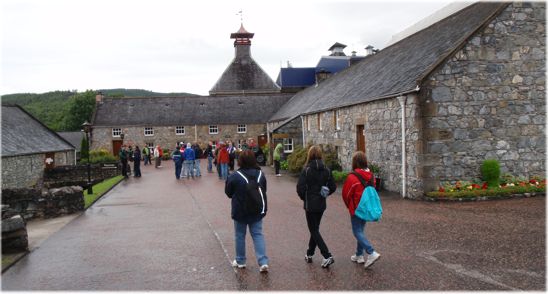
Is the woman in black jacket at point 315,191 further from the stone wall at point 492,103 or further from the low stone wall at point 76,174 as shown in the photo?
the low stone wall at point 76,174

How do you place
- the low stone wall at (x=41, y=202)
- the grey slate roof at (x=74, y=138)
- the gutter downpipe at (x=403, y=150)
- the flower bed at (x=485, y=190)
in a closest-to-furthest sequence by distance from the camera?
1. the low stone wall at (x=41, y=202)
2. the flower bed at (x=485, y=190)
3. the gutter downpipe at (x=403, y=150)
4. the grey slate roof at (x=74, y=138)

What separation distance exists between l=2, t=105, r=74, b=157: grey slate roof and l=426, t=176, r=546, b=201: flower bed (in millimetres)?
19002

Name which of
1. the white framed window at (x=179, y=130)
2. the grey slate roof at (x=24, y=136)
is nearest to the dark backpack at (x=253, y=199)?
the grey slate roof at (x=24, y=136)

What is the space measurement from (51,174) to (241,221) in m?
23.9

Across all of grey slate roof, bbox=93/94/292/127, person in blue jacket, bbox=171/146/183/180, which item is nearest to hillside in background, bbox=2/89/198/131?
grey slate roof, bbox=93/94/292/127

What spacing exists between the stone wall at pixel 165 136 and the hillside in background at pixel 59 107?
28.7 meters

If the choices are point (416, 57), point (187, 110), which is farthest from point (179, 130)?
point (416, 57)

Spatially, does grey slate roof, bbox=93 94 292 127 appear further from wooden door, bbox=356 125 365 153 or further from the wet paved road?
the wet paved road

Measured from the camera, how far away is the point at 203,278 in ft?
19.6

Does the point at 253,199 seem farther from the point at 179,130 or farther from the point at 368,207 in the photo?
the point at 179,130

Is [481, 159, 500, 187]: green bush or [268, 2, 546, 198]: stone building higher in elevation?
[268, 2, 546, 198]: stone building

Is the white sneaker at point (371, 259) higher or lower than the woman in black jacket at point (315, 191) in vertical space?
lower

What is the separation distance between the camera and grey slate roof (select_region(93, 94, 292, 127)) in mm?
43125

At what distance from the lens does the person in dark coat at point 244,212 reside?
6.12 meters
